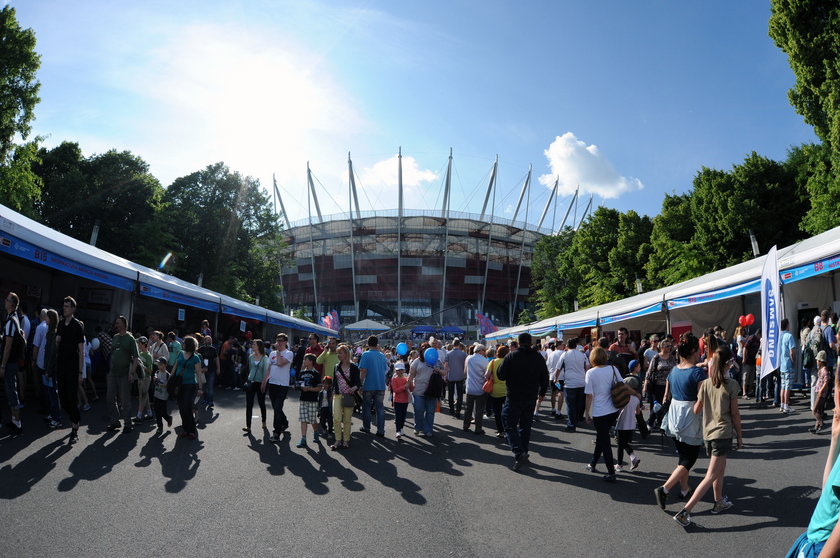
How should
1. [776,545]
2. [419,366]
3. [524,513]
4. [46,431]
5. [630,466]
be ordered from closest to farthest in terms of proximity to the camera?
[776,545], [524,513], [630,466], [46,431], [419,366]

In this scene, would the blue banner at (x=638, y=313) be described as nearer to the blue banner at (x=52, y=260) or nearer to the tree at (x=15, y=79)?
the blue banner at (x=52, y=260)

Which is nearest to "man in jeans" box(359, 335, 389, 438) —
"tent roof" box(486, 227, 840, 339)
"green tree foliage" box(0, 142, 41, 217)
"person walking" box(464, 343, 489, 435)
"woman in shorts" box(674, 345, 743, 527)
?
"person walking" box(464, 343, 489, 435)

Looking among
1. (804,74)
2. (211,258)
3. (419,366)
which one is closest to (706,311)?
A: (804,74)

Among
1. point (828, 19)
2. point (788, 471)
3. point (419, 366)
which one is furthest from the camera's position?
point (828, 19)

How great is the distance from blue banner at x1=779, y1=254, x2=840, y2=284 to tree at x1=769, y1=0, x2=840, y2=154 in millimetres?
11930

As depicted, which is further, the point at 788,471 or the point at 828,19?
the point at 828,19

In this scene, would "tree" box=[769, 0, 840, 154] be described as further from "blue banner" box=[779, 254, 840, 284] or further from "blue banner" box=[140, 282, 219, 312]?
"blue banner" box=[140, 282, 219, 312]

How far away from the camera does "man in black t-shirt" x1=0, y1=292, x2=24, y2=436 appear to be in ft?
24.0

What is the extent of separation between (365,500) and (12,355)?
19.1 feet

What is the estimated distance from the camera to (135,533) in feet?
14.1

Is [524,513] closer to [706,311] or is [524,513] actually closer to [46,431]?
[46,431]

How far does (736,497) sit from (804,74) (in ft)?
A: 66.0

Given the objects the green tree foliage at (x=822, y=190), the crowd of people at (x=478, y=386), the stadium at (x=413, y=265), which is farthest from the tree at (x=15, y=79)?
Result: the stadium at (x=413, y=265)

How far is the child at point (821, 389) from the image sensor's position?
8562 mm
